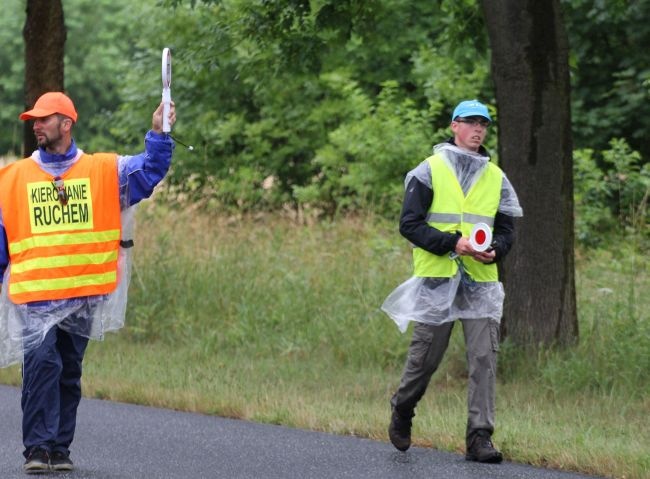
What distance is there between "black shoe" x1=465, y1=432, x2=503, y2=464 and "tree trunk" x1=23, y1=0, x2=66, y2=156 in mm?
8200

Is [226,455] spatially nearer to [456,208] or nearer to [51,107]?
[456,208]

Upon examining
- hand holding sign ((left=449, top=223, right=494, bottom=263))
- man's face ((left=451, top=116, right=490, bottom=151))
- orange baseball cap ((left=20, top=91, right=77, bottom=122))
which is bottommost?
hand holding sign ((left=449, top=223, right=494, bottom=263))

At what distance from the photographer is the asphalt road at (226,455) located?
754 cm

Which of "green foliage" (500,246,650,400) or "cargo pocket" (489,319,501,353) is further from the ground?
"cargo pocket" (489,319,501,353)

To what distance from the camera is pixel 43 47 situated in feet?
→ 48.4

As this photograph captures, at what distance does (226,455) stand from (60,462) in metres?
1.06

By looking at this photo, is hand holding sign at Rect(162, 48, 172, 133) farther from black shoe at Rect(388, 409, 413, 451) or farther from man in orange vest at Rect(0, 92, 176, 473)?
black shoe at Rect(388, 409, 413, 451)

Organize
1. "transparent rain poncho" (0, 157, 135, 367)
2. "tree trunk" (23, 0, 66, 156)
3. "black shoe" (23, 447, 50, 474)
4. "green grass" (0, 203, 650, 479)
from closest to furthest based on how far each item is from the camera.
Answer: "black shoe" (23, 447, 50, 474)
"transparent rain poncho" (0, 157, 135, 367)
"green grass" (0, 203, 650, 479)
"tree trunk" (23, 0, 66, 156)

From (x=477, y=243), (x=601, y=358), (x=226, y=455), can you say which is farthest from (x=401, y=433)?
(x=601, y=358)

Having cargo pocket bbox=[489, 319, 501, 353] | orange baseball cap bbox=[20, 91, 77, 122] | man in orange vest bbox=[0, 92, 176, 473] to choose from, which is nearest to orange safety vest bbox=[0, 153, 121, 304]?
man in orange vest bbox=[0, 92, 176, 473]

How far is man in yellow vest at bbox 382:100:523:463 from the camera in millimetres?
7887

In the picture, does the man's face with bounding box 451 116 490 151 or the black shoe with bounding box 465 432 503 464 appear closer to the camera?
the black shoe with bounding box 465 432 503 464

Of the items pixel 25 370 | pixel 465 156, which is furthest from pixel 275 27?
pixel 25 370

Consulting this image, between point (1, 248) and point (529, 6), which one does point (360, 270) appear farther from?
point (1, 248)
